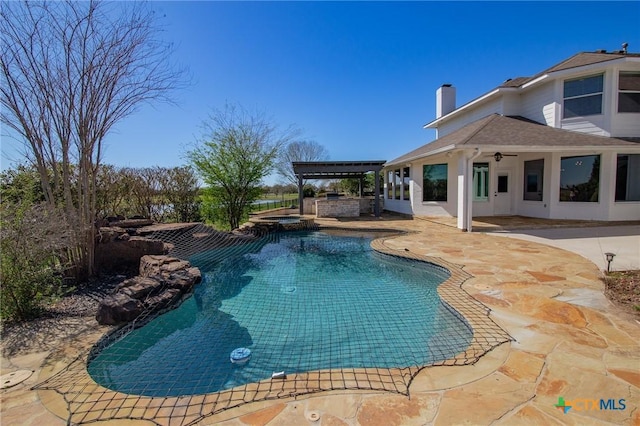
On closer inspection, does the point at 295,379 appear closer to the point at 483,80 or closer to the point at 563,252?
the point at 563,252

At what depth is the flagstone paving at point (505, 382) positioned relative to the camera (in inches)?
77.1

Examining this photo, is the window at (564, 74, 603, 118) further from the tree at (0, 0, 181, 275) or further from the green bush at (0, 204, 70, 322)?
the green bush at (0, 204, 70, 322)

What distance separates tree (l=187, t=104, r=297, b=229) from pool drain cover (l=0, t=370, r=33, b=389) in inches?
389

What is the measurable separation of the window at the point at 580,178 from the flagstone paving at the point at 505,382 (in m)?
8.54

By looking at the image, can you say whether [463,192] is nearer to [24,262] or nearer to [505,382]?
[505,382]

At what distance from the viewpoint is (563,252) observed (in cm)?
649

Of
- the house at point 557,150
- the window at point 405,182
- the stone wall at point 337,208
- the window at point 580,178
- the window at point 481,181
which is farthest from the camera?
the window at point 405,182

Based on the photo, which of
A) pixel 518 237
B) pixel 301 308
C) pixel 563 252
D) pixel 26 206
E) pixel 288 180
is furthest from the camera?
pixel 288 180

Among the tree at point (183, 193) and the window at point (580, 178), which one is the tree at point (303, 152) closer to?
the tree at point (183, 193)

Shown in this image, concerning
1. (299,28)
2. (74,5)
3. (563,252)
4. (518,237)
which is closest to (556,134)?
(518,237)

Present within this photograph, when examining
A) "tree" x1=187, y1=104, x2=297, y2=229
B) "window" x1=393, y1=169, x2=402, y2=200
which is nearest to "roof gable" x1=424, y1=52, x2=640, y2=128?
"window" x1=393, y1=169, x2=402, y2=200

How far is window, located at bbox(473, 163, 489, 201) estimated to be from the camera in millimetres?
12219

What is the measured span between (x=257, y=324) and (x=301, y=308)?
0.80 m

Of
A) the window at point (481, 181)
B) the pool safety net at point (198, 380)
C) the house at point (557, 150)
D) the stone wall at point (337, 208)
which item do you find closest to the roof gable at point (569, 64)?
the house at point (557, 150)
